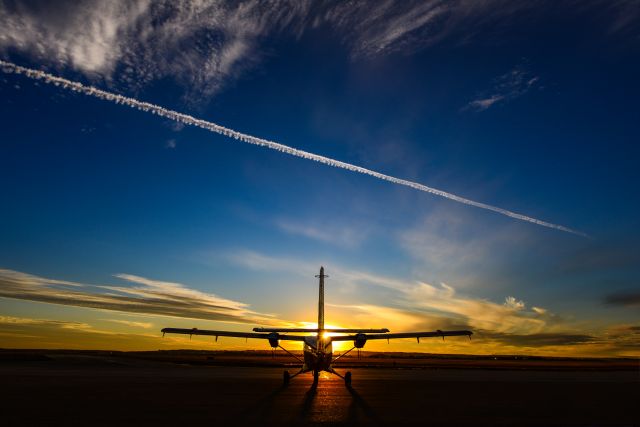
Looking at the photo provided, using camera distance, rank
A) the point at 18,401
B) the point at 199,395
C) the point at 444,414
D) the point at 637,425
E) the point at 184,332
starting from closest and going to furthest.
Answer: the point at 637,425 → the point at 444,414 → the point at 18,401 → the point at 199,395 → the point at 184,332

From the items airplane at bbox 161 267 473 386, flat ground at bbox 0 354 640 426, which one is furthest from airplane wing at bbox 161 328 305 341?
flat ground at bbox 0 354 640 426

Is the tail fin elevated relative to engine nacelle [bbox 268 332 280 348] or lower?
elevated

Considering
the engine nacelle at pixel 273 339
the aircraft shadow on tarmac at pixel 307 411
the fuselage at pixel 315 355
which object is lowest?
the aircraft shadow on tarmac at pixel 307 411

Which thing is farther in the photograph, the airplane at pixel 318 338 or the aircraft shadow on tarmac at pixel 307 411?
the airplane at pixel 318 338

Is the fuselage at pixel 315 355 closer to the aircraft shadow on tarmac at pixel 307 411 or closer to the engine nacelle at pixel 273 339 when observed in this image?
the engine nacelle at pixel 273 339

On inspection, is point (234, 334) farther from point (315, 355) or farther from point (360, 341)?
point (360, 341)

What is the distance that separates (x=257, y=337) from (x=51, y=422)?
61.8 ft

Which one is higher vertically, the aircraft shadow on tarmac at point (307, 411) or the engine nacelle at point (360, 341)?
the engine nacelle at point (360, 341)

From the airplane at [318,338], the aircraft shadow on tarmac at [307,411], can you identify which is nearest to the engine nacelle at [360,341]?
the airplane at [318,338]

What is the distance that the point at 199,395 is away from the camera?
789 inches

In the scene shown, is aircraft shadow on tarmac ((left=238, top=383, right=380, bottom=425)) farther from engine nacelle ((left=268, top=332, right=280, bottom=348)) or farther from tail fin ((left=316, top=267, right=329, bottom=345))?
tail fin ((left=316, top=267, right=329, bottom=345))

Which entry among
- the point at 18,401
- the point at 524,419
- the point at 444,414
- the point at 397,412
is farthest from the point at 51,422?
the point at 524,419

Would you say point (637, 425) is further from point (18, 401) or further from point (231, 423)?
point (18, 401)

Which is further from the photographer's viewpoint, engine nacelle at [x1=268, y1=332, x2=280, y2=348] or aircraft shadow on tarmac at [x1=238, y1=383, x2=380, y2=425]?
engine nacelle at [x1=268, y1=332, x2=280, y2=348]
